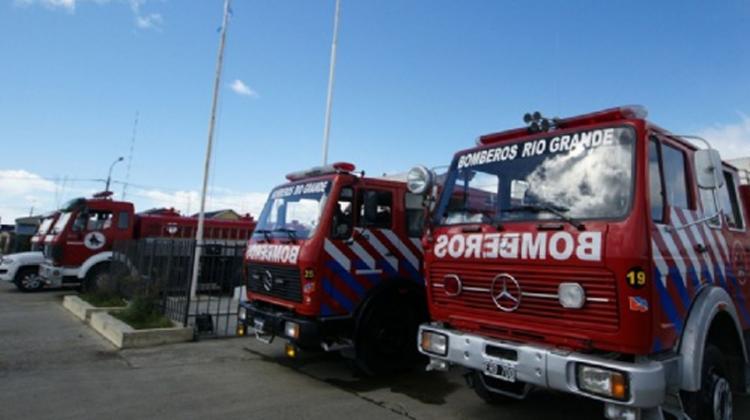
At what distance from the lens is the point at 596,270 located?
11.0 feet

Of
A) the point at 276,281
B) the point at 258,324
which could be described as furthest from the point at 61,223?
the point at 276,281

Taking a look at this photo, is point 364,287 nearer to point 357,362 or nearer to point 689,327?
point 357,362

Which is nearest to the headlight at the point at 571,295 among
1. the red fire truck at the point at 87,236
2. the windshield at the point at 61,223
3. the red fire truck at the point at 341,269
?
the red fire truck at the point at 341,269

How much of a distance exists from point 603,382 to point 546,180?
157 centimetres

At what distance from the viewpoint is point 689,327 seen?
3.57 meters

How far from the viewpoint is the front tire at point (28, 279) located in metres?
15.1

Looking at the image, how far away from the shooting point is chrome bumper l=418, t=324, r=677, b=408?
9.92 feet

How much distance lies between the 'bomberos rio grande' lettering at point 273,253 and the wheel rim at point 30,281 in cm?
1216

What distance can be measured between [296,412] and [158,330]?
12.9 ft

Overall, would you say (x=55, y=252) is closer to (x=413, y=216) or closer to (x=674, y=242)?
(x=413, y=216)

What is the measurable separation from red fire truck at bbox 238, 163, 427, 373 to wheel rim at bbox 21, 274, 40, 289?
1211 cm

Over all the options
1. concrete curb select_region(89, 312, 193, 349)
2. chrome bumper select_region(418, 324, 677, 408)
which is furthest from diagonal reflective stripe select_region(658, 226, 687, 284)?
concrete curb select_region(89, 312, 193, 349)

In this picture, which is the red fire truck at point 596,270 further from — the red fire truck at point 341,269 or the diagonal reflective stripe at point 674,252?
the red fire truck at point 341,269

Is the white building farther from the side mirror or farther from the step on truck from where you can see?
the step on truck
